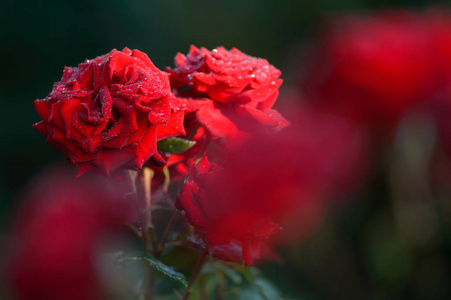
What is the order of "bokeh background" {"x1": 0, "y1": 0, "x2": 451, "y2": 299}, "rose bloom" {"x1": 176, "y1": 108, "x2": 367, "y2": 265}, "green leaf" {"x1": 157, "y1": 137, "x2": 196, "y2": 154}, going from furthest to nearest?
"bokeh background" {"x1": 0, "y1": 0, "x2": 451, "y2": 299} → "green leaf" {"x1": 157, "y1": 137, "x2": 196, "y2": 154} → "rose bloom" {"x1": 176, "y1": 108, "x2": 367, "y2": 265}

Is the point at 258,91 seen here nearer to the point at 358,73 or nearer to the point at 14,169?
the point at 358,73

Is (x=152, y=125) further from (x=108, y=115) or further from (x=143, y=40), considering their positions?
(x=143, y=40)

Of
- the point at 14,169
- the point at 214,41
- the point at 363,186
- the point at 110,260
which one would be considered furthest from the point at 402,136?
the point at 14,169

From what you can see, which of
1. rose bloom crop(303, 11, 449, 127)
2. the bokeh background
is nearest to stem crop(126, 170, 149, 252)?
rose bloom crop(303, 11, 449, 127)

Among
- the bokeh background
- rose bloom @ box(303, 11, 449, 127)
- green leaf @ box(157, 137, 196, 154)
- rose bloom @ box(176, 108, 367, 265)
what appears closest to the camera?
rose bloom @ box(176, 108, 367, 265)

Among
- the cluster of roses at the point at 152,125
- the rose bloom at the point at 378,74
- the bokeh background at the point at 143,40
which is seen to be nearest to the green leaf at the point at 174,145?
the cluster of roses at the point at 152,125

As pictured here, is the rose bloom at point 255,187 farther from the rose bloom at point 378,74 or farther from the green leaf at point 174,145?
the rose bloom at point 378,74

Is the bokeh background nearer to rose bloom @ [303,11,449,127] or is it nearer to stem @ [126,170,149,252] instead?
rose bloom @ [303,11,449,127]
